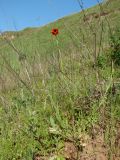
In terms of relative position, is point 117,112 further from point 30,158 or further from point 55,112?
point 30,158

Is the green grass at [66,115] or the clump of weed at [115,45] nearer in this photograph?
the green grass at [66,115]

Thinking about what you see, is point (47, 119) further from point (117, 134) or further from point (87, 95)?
point (117, 134)

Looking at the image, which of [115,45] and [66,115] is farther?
[115,45]

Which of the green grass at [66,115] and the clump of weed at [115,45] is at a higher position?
the clump of weed at [115,45]

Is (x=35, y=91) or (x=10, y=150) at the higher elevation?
(x=35, y=91)

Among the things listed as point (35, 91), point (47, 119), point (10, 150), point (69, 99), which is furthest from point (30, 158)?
point (35, 91)

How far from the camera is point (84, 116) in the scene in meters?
3.32

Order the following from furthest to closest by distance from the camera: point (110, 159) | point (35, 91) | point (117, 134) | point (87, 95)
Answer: point (35, 91), point (87, 95), point (117, 134), point (110, 159)

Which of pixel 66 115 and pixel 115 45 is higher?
pixel 115 45

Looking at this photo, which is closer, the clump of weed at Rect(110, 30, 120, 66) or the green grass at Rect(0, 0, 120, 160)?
the green grass at Rect(0, 0, 120, 160)

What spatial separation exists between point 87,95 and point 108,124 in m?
0.48

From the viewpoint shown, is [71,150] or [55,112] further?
[55,112]

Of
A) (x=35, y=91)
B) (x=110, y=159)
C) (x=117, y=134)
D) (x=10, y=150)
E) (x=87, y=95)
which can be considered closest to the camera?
(x=110, y=159)

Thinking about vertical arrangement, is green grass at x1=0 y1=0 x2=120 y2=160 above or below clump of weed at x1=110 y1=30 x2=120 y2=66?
below
